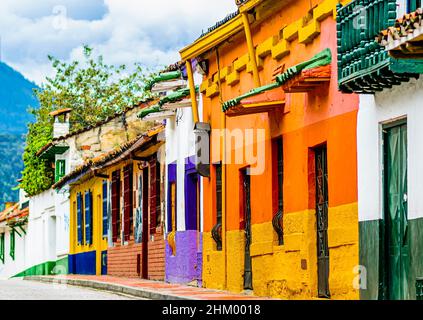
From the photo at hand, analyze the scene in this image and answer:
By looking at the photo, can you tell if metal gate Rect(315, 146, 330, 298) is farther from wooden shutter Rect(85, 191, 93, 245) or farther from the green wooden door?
wooden shutter Rect(85, 191, 93, 245)

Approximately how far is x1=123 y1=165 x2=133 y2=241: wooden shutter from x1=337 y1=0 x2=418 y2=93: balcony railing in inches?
630

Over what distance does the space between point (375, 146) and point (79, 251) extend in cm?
2378

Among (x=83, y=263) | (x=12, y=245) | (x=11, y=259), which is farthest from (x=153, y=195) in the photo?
(x=11, y=259)

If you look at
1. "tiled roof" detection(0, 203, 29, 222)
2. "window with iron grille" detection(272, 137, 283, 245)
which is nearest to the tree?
"tiled roof" detection(0, 203, 29, 222)

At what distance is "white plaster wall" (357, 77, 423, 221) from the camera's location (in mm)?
13750

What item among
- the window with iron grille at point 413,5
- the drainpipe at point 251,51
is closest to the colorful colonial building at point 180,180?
the drainpipe at point 251,51

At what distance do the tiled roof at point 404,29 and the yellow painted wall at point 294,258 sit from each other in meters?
3.45

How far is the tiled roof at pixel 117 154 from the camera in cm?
2685

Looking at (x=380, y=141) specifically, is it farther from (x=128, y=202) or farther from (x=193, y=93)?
(x=128, y=202)

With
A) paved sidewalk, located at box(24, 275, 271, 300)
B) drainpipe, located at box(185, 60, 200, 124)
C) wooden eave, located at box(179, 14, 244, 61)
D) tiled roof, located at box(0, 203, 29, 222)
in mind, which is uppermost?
wooden eave, located at box(179, 14, 244, 61)

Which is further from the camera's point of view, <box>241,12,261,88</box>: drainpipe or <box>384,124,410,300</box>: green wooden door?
<box>241,12,261,88</box>: drainpipe

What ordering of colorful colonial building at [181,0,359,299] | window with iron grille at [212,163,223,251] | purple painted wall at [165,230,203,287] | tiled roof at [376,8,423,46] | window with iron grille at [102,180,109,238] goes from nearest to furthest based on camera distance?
tiled roof at [376,8,423,46]
colorful colonial building at [181,0,359,299]
window with iron grille at [212,163,223,251]
purple painted wall at [165,230,203,287]
window with iron grille at [102,180,109,238]

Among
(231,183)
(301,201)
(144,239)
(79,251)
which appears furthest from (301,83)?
(79,251)

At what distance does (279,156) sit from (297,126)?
1.35 m
